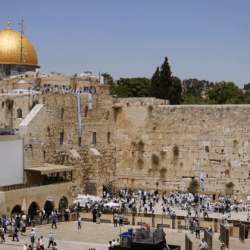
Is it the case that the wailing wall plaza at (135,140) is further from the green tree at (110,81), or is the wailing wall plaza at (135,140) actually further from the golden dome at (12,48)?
the green tree at (110,81)

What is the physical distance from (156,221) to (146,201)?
5329 millimetres

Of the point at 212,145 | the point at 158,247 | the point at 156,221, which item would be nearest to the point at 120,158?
the point at 212,145

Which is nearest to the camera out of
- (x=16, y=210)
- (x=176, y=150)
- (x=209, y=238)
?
(x=209, y=238)

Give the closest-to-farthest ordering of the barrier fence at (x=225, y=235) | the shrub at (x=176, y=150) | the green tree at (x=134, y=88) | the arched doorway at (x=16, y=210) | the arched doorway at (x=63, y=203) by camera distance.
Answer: the barrier fence at (x=225, y=235) < the arched doorway at (x=16, y=210) < the arched doorway at (x=63, y=203) < the shrub at (x=176, y=150) < the green tree at (x=134, y=88)

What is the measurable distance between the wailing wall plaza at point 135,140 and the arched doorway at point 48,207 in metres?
0.90

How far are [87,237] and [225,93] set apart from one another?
26903 millimetres

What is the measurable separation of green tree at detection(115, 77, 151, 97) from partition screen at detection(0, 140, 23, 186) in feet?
87.7

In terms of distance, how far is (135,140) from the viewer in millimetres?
35625

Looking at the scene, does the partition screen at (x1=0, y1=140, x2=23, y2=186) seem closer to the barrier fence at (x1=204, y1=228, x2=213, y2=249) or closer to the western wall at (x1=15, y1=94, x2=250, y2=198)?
the western wall at (x1=15, y1=94, x2=250, y2=198)

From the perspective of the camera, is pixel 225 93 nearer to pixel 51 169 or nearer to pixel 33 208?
pixel 51 169

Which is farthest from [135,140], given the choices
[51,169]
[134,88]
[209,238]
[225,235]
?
[134,88]

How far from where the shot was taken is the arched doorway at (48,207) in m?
28.5

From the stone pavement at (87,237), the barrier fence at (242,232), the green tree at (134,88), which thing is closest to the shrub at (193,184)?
the stone pavement at (87,237)

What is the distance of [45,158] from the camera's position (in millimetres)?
30734
